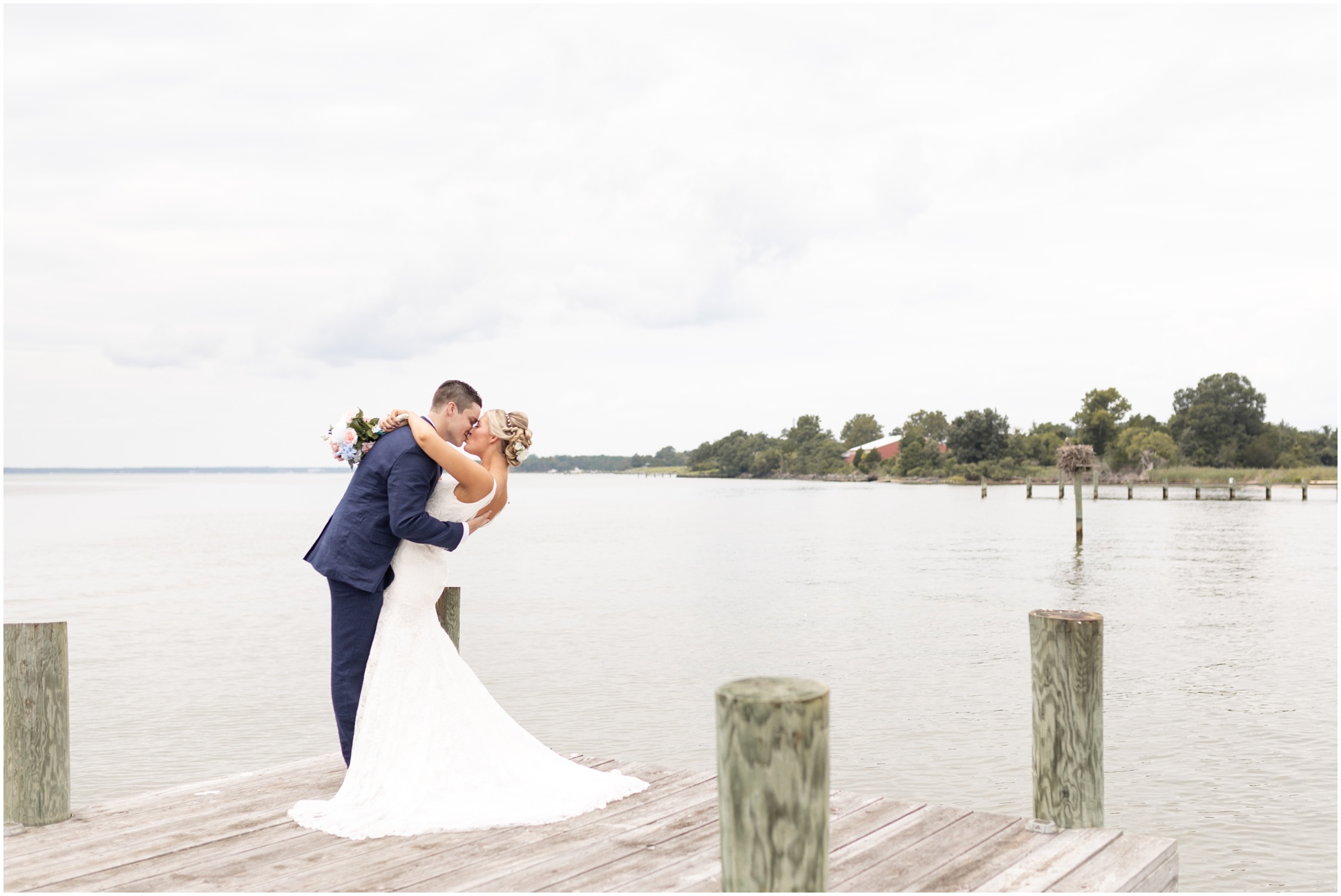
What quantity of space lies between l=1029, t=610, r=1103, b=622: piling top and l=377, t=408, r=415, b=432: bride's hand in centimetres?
324

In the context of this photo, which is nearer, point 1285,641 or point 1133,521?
point 1285,641

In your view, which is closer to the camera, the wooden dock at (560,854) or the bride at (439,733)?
the wooden dock at (560,854)

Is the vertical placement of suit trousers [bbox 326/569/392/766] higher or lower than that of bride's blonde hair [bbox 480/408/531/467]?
lower

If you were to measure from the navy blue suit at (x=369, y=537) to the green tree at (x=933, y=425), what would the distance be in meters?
136

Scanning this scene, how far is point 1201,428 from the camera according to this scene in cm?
9419

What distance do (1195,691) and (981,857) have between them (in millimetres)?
11329

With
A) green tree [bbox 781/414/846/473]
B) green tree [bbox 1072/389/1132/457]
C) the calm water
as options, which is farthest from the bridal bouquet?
green tree [bbox 781/414/846/473]

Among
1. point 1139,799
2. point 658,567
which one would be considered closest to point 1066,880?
point 1139,799

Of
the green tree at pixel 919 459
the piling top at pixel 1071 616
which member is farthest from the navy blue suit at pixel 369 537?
the green tree at pixel 919 459

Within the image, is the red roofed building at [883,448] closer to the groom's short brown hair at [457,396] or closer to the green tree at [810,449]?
the green tree at [810,449]

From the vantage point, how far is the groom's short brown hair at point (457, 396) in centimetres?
536

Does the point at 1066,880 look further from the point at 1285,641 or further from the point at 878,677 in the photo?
the point at 1285,641

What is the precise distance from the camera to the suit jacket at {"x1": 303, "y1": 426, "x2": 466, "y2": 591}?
5.16 meters

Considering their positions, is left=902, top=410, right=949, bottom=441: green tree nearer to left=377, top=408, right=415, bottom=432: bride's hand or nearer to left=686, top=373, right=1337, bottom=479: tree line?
left=686, top=373, right=1337, bottom=479: tree line
